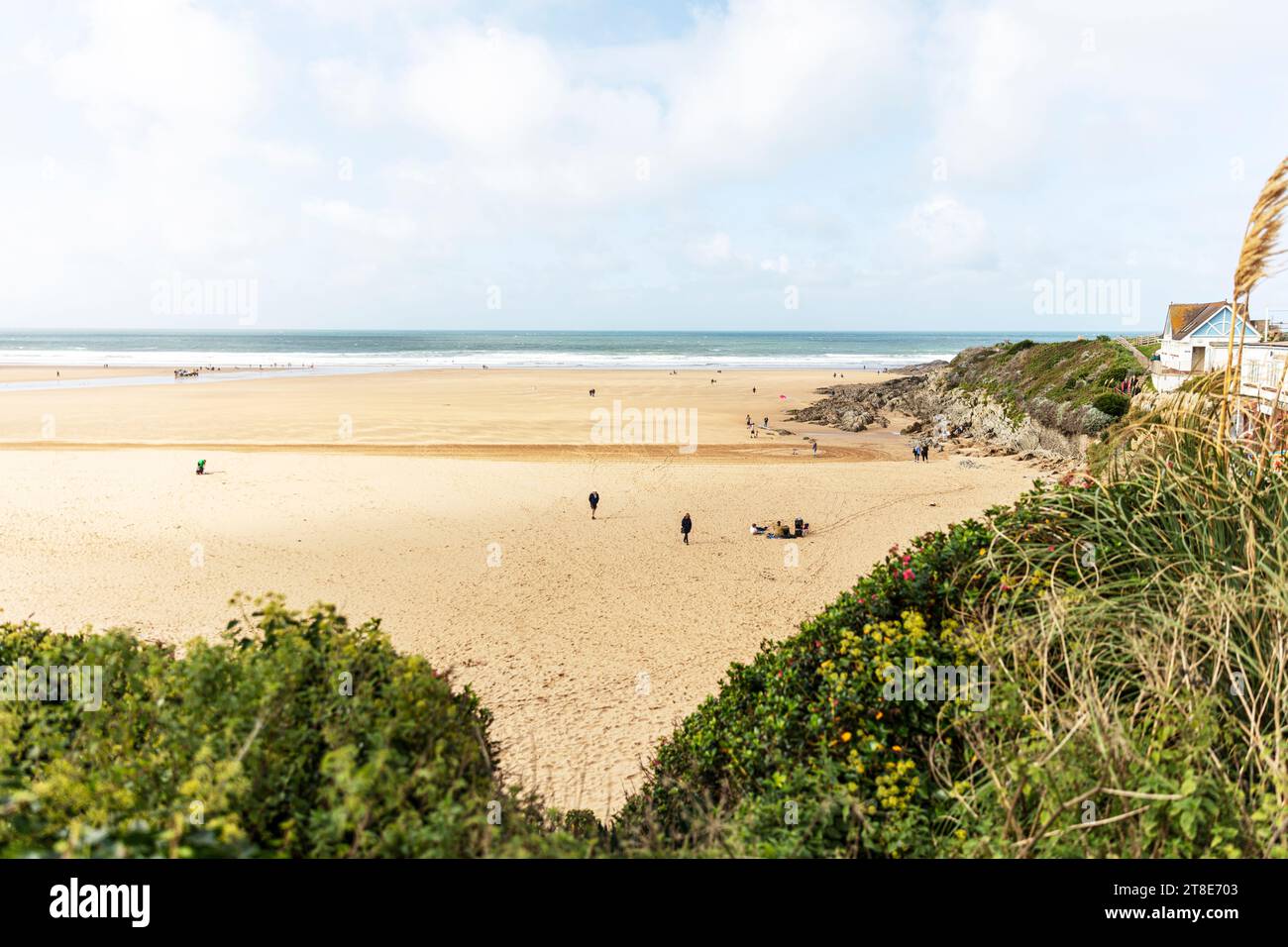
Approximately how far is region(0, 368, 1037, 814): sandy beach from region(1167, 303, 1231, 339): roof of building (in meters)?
15.7

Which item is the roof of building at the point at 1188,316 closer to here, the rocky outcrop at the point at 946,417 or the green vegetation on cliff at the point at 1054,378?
the green vegetation on cliff at the point at 1054,378

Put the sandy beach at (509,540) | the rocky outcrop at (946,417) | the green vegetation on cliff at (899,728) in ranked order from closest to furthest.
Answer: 1. the green vegetation on cliff at (899,728)
2. the sandy beach at (509,540)
3. the rocky outcrop at (946,417)

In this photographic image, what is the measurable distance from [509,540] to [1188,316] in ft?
139

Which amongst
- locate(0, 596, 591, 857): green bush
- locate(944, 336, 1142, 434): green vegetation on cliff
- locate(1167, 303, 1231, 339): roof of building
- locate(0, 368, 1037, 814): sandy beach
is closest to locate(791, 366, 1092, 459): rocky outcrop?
locate(944, 336, 1142, 434): green vegetation on cliff

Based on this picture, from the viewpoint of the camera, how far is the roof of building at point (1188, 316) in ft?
121

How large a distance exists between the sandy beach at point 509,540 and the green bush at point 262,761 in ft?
5.64

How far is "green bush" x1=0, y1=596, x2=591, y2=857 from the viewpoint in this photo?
2633 millimetres

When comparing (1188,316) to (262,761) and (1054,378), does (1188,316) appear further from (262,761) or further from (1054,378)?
(262,761)

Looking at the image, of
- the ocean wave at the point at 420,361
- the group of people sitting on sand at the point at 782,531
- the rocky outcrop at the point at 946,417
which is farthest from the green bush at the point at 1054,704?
the ocean wave at the point at 420,361

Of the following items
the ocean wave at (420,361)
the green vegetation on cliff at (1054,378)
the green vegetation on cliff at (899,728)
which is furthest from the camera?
the ocean wave at (420,361)

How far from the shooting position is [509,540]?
1969cm

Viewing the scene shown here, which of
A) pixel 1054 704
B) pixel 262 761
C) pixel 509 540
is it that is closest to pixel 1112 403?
pixel 509 540

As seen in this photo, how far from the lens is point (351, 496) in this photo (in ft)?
79.0
